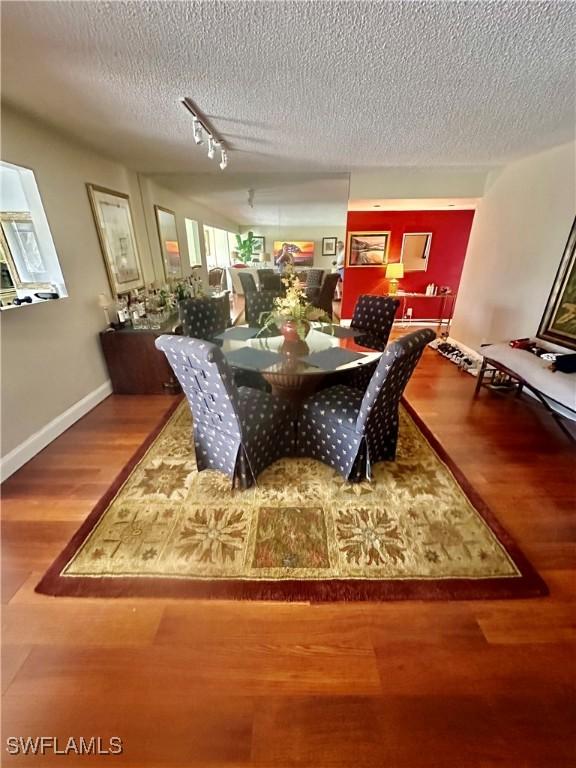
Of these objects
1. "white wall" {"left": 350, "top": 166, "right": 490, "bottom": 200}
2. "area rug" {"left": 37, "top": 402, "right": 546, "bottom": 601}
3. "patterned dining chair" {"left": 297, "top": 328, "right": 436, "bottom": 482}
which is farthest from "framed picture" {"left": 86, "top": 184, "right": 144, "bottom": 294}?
"white wall" {"left": 350, "top": 166, "right": 490, "bottom": 200}

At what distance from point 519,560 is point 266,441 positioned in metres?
1.46

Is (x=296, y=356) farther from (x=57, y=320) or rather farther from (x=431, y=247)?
(x=431, y=247)

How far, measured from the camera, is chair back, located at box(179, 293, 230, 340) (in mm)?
2893

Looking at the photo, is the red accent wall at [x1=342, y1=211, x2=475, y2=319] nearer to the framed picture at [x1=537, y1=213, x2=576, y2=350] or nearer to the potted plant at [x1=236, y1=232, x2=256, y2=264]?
the potted plant at [x1=236, y1=232, x2=256, y2=264]

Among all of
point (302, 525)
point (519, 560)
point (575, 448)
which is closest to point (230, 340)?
point (302, 525)

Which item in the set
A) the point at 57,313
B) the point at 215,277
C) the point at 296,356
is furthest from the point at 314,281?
the point at 57,313

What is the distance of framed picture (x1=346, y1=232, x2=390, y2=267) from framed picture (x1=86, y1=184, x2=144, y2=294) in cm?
331

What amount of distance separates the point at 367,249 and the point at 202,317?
3540mm

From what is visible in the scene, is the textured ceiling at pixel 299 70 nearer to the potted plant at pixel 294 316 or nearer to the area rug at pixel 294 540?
the potted plant at pixel 294 316

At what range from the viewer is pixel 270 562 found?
4.89 feet

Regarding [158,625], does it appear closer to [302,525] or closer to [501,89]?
[302,525]

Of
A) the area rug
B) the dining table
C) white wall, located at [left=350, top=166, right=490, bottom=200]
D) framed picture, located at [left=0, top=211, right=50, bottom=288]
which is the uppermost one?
white wall, located at [left=350, top=166, right=490, bottom=200]

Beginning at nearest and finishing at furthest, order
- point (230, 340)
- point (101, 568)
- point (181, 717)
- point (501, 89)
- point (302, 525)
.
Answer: point (181, 717), point (101, 568), point (302, 525), point (501, 89), point (230, 340)

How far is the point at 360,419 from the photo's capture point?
1.79 meters
